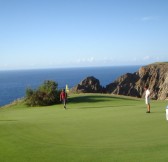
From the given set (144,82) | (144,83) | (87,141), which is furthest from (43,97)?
(144,82)

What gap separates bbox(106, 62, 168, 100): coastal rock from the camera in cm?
9656

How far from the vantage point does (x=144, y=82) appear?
106 metres

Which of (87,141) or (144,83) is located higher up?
(87,141)

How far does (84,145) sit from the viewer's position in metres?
13.9

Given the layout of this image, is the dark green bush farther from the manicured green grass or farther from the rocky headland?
the rocky headland

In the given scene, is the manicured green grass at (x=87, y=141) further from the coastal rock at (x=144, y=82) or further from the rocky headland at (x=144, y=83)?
the coastal rock at (x=144, y=82)

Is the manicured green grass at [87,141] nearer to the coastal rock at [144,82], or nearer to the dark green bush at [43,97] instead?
the dark green bush at [43,97]

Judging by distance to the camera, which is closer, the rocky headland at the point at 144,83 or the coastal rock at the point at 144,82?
the rocky headland at the point at 144,83

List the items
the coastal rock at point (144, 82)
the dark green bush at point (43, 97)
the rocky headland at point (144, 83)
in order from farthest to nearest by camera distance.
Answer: the coastal rock at point (144, 82), the rocky headland at point (144, 83), the dark green bush at point (43, 97)

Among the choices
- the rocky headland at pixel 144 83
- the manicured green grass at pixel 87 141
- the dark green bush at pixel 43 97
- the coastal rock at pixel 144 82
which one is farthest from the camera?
the coastal rock at pixel 144 82

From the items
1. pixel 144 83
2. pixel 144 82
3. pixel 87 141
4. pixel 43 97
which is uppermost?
pixel 87 141

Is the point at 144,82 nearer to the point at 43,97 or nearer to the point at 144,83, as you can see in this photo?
the point at 144,83

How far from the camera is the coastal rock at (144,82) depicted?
9656cm

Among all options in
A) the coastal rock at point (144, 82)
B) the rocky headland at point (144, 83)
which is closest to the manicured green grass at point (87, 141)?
the rocky headland at point (144, 83)
